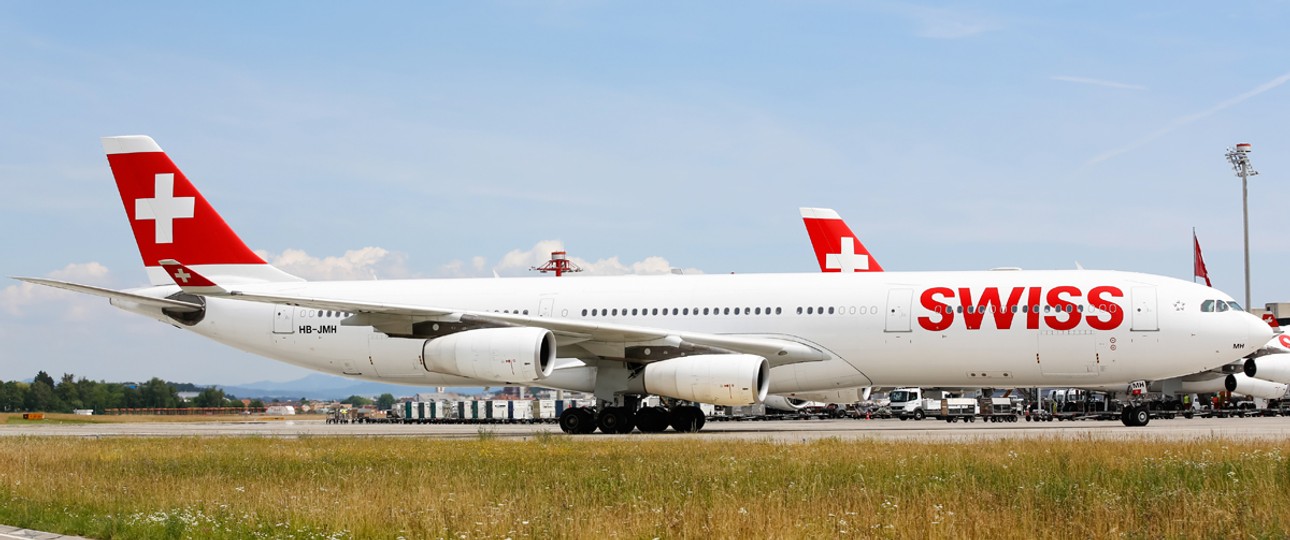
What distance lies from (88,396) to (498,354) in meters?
83.7

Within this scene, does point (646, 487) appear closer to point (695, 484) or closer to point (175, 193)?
point (695, 484)

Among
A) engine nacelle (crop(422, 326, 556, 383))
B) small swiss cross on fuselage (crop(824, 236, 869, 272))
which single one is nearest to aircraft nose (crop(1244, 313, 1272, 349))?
engine nacelle (crop(422, 326, 556, 383))

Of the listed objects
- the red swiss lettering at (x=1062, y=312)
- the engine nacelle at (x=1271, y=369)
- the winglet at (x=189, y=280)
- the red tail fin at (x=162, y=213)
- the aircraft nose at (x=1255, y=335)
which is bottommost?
A: the engine nacelle at (x=1271, y=369)

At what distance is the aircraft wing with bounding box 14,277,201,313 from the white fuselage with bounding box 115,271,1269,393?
6.59ft

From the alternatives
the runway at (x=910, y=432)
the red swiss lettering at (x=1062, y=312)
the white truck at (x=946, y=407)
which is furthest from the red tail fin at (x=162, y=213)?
the white truck at (x=946, y=407)

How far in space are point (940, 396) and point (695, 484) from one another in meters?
38.9

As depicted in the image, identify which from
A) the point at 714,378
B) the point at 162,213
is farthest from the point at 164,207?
the point at 714,378

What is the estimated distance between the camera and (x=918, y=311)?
965 inches

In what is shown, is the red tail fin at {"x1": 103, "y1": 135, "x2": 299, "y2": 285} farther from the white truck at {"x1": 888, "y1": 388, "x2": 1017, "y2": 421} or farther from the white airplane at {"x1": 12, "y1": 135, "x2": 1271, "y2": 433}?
the white truck at {"x1": 888, "y1": 388, "x2": 1017, "y2": 421}

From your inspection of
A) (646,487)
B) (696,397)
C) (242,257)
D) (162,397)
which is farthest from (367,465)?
(162,397)

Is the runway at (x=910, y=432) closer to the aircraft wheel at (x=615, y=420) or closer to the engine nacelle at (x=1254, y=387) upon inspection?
the aircraft wheel at (x=615, y=420)

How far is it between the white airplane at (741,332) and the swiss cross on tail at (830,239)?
1998 cm

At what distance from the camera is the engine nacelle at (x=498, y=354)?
23828mm

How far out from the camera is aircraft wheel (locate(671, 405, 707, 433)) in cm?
2714
